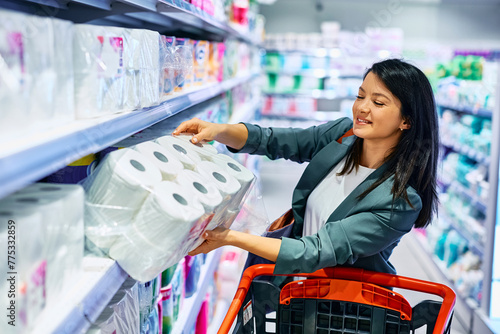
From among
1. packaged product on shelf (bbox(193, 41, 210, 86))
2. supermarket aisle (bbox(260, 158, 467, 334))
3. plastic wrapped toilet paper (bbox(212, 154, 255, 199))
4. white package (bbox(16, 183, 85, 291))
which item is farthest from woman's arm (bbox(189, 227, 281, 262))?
supermarket aisle (bbox(260, 158, 467, 334))

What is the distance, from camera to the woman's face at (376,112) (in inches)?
68.7

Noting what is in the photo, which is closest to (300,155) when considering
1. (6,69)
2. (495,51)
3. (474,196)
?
(6,69)

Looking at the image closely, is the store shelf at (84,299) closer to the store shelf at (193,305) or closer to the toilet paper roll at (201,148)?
the toilet paper roll at (201,148)

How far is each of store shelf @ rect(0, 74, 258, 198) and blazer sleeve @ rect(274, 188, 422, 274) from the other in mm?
611

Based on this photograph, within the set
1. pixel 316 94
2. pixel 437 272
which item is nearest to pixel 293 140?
pixel 437 272

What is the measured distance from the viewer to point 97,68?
1102 mm

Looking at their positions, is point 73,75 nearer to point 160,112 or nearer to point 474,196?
point 160,112

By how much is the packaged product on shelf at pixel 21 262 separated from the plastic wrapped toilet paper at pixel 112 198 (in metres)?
0.25

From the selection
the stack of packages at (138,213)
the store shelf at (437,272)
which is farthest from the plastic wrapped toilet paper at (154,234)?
the store shelf at (437,272)

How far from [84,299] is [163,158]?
1.54ft

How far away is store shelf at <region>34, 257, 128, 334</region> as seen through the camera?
85cm

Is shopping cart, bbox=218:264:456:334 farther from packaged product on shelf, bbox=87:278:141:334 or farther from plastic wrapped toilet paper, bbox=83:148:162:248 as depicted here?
plastic wrapped toilet paper, bbox=83:148:162:248

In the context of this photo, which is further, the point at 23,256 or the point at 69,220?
the point at 69,220

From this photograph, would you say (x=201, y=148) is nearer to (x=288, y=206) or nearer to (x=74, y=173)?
(x=74, y=173)
